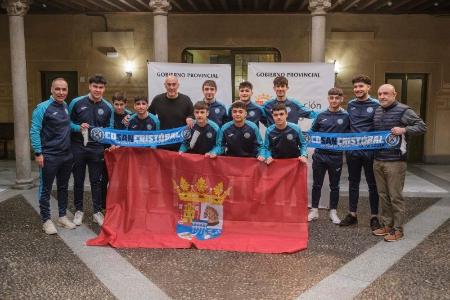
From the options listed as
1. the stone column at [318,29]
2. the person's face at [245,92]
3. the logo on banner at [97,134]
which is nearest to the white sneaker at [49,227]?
the logo on banner at [97,134]

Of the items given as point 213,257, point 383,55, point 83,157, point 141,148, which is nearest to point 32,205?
point 83,157

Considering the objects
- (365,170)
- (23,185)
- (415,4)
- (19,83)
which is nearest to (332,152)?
(365,170)

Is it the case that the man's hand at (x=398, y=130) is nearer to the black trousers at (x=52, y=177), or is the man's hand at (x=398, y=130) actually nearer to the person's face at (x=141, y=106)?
the person's face at (x=141, y=106)

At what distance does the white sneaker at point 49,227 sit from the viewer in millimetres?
5953

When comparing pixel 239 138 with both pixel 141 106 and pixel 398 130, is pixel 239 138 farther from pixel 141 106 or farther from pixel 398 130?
pixel 398 130

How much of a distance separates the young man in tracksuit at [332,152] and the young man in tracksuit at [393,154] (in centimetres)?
53

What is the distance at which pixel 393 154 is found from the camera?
222 inches

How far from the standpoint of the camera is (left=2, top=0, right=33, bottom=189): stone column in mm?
8742

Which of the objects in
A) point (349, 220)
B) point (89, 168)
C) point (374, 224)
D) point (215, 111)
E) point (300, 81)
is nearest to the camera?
point (374, 224)

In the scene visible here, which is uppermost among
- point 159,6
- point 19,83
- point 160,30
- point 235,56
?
point 159,6

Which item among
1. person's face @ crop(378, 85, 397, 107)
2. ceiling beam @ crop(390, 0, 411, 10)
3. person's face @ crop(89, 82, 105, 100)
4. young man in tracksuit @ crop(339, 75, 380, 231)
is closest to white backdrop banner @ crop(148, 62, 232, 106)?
person's face @ crop(89, 82, 105, 100)

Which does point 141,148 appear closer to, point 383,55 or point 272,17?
point 272,17

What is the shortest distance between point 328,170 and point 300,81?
173 centimetres

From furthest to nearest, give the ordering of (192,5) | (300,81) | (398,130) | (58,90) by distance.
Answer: (192,5)
(300,81)
(58,90)
(398,130)
